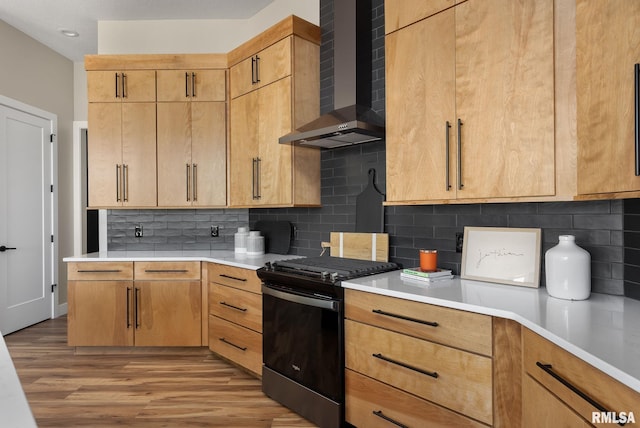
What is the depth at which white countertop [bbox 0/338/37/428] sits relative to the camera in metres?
0.59

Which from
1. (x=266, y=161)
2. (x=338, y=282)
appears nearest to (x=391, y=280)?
(x=338, y=282)

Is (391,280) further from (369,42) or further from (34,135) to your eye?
(34,135)

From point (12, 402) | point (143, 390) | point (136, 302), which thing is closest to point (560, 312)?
point (12, 402)

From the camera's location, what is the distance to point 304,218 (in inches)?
135

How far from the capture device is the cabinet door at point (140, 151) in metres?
3.74

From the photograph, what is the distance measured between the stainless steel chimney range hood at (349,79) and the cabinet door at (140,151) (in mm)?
1538

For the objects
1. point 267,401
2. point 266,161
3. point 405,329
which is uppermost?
point 266,161

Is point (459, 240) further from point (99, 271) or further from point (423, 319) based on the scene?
point (99, 271)

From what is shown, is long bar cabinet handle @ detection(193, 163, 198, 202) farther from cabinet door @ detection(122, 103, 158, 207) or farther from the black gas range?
the black gas range

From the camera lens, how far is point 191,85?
370 cm

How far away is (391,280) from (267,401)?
1226 millimetres

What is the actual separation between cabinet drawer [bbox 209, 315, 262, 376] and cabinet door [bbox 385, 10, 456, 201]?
4.81ft

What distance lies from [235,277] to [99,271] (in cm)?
134

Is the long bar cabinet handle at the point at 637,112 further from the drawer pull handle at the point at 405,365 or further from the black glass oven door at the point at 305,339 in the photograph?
the black glass oven door at the point at 305,339
